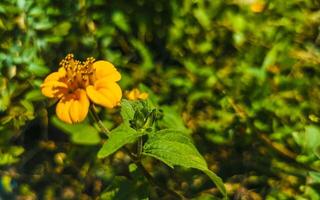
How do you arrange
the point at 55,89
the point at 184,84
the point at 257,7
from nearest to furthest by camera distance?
the point at 55,89
the point at 184,84
the point at 257,7

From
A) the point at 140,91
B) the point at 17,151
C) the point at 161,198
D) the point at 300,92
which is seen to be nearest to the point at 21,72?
the point at 17,151

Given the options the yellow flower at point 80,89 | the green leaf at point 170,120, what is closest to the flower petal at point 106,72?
the yellow flower at point 80,89

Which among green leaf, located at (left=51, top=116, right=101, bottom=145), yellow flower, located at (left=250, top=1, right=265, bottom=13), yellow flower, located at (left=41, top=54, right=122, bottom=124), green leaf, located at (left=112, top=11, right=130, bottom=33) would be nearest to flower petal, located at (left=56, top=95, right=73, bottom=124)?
yellow flower, located at (left=41, top=54, right=122, bottom=124)

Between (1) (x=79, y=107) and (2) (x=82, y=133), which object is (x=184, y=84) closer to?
(2) (x=82, y=133)

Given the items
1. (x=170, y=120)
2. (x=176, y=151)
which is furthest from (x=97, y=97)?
(x=170, y=120)

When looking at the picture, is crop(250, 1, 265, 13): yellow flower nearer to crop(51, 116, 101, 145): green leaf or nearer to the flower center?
crop(51, 116, 101, 145): green leaf

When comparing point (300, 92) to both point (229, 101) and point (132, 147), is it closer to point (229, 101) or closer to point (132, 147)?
point (229, 101)
